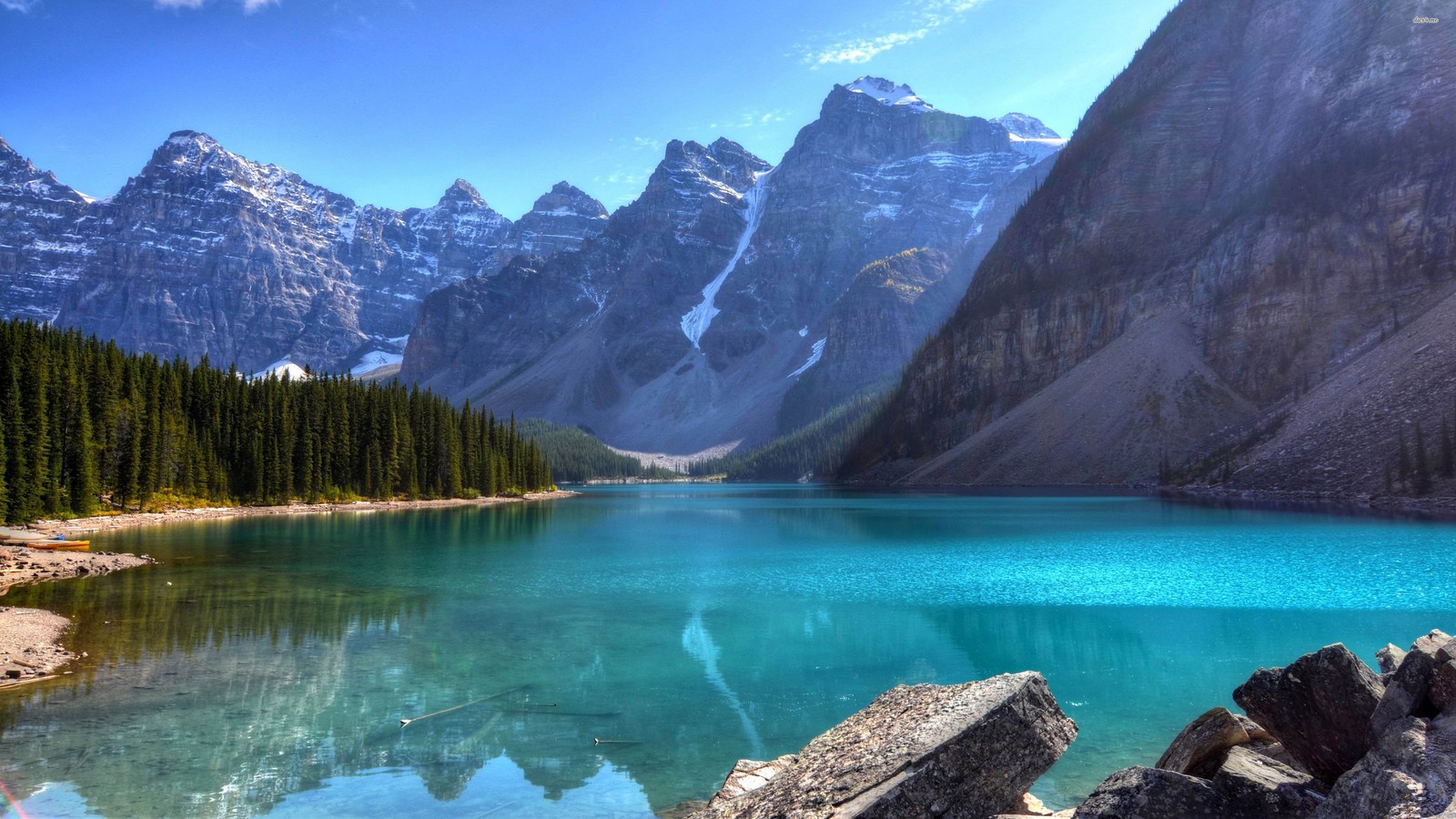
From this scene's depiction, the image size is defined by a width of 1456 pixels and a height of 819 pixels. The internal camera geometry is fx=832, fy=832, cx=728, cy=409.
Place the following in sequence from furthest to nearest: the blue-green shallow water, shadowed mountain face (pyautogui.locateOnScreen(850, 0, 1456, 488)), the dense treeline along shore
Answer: shadowed mountain face (pyautogui.locateOnScreen(850, 0, 1456, 488))
the dense treeline along shore
the blue-green shallow water

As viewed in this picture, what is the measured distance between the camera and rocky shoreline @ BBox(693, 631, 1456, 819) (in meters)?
5.88

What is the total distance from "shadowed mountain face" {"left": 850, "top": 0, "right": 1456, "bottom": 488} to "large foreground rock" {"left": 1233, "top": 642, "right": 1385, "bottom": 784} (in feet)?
285

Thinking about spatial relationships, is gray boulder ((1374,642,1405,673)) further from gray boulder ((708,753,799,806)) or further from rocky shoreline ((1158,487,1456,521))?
rocky shoreline ((1158,487,1456,521))

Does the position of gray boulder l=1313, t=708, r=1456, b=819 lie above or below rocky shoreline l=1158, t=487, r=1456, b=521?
above

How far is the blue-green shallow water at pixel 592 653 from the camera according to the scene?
39.7ft

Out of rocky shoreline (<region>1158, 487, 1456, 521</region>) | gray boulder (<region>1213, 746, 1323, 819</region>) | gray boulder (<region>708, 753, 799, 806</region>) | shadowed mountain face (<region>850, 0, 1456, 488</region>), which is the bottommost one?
rocky shoreline (<region>1158, 487, 1456, 521</region>)

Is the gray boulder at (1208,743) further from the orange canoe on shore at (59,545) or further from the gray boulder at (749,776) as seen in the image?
the orange canoe on shore at (59,545)

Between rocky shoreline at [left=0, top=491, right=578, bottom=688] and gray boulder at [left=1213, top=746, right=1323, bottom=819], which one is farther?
rocky shoreline at [left=0, top=491, right=578, bottom=688]

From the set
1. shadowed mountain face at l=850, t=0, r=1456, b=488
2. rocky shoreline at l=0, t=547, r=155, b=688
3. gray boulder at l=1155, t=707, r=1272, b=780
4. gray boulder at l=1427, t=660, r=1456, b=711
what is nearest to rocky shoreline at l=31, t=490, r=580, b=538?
rocky shoreline at l=0, t=547, r=155, b=688

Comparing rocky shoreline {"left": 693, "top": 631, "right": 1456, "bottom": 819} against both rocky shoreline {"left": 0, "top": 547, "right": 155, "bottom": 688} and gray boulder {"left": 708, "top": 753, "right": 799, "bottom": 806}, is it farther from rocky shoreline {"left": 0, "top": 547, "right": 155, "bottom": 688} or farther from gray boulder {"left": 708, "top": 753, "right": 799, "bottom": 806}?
rocky shoreline {"left": 0, "top": 547, "right": 155, "bottom": 688}

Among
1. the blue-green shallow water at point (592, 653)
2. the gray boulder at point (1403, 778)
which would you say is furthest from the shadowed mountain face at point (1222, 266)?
the gray boulder at point (1403, 778)

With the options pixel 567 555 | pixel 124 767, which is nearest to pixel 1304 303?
pixel 567 555

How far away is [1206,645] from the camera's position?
20.9 metres

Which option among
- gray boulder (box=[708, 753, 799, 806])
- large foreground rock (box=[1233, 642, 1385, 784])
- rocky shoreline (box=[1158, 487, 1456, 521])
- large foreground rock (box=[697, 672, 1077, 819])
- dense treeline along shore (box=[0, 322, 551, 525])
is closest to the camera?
large foreground rock (box=[697, 672, 1077, 819])
